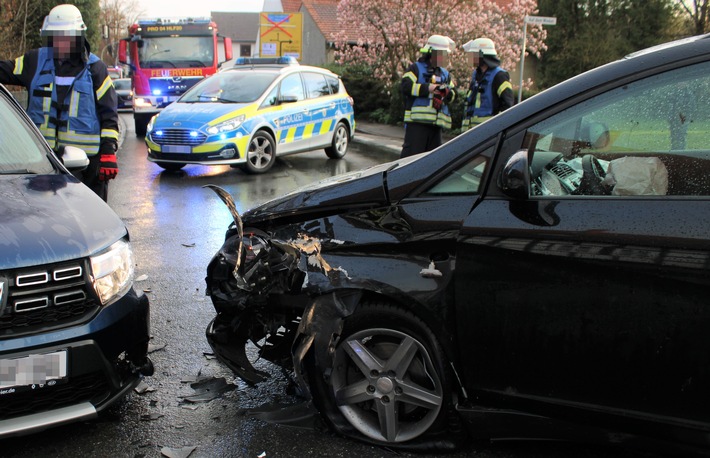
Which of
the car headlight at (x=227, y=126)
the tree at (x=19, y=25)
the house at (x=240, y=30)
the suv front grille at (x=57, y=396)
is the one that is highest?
the house at (x=240, y=30)

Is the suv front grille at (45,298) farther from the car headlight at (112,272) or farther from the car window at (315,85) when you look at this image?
the car window at (315,85)

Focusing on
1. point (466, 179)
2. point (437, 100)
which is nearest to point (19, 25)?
point (437, 100)

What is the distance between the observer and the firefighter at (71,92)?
5027mm

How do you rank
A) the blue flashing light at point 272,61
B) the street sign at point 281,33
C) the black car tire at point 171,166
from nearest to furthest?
the black car tire at point 171,166 → the blue flashing light at point 272,61 → the street sign at point 281,33

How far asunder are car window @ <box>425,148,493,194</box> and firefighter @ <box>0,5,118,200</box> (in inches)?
131

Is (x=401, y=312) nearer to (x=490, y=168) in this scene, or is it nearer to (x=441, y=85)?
(x=490, y=168)

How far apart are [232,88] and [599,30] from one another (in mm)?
19355

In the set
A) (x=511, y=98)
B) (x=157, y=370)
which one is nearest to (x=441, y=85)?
(x=511, y=98)

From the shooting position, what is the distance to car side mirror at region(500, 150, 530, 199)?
8.07ft

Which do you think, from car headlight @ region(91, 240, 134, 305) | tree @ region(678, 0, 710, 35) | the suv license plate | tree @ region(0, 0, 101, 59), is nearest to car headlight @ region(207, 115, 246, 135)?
tree @ region(0, 0, 101, 59)

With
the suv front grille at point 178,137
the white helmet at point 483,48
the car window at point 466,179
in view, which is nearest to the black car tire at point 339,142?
the suv front grille at point 178,137

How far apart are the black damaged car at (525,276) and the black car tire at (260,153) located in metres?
7.68

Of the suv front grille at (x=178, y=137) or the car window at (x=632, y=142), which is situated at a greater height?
the car window at (x=632, y=142)

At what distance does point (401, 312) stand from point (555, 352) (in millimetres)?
632
